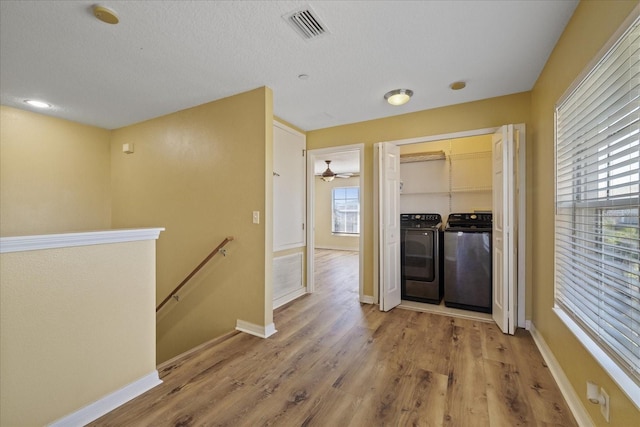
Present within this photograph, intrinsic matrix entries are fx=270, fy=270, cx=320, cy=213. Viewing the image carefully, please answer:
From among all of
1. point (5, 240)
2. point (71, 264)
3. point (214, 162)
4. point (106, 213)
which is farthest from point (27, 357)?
point (106, 213)

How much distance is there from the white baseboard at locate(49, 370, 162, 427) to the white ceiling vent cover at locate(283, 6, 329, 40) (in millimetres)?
2674

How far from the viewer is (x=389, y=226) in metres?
3.44

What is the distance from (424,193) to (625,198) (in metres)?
3.19

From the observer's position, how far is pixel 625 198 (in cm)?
123

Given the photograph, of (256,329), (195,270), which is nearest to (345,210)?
(195,270)

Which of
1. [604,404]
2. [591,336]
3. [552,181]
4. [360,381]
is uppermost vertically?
[552,181]

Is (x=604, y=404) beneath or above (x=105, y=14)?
beneath

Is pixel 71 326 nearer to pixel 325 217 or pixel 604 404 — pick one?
pixel 604 404

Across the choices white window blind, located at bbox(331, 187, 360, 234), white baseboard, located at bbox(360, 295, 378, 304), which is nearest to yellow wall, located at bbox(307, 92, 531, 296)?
white baseboard, located at bbox(360, 295, 378, 304)

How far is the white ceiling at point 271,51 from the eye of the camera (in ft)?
5.67

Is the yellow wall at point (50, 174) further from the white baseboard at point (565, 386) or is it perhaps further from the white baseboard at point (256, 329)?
the white baseboard at point (565, 386)

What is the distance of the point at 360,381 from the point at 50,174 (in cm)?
457

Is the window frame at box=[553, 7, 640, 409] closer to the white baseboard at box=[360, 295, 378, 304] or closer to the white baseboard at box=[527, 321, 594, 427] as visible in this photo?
the white baseboard at box=[527, 321, 594, 427]

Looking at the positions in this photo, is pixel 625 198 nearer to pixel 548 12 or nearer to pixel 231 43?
pixel 548 12
